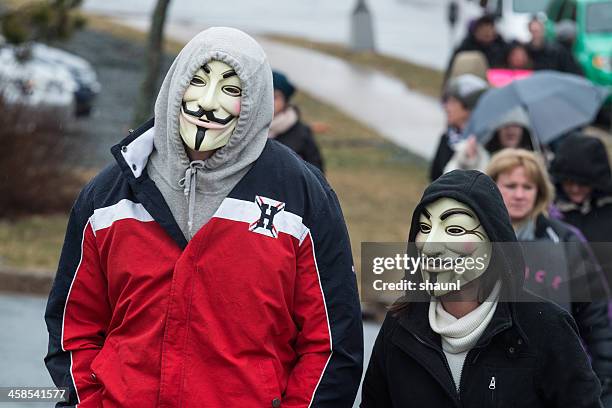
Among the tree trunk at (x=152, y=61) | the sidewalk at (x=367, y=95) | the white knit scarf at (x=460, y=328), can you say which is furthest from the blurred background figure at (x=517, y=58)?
the white knit scarf at (x=460, y=328)

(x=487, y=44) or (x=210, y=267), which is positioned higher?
(x=210, y=267)

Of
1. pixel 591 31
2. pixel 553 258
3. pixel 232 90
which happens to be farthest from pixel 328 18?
pixel 232 90

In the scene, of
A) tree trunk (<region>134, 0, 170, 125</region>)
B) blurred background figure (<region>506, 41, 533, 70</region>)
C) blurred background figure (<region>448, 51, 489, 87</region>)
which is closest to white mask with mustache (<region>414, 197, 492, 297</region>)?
blurred background figure (<region>448, 51, 489, 87</region>)

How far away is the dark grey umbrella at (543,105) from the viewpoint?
27.6 feet

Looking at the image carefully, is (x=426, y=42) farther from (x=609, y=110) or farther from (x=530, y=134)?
(x=530, y=134)

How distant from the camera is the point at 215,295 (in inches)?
153

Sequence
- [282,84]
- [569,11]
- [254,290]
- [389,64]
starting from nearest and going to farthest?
[254,290] → [282,84] → [569,11] → [389,64]

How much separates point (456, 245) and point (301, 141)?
5198 mm

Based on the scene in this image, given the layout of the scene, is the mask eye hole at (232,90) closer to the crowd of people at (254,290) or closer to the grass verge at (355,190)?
the crowd of people at (254,290)

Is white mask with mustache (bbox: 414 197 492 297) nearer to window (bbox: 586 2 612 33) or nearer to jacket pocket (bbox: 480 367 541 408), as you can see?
jacket pocket (bbox: 480 367 541 408)

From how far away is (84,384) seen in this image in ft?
13.4

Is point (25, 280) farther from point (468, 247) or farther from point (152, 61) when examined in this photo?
point (468, 247)

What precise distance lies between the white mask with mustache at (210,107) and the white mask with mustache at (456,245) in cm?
63

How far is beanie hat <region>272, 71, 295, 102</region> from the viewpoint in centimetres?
878
